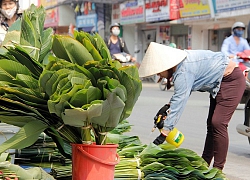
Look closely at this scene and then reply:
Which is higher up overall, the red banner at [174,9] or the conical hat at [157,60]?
the red banner at [174,9]

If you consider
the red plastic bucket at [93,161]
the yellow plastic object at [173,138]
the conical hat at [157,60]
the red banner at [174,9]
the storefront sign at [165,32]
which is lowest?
the storefront sign at [165,32]

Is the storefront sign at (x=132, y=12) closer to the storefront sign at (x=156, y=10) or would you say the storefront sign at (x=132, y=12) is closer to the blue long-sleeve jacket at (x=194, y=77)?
the storefront sign at (x=156, y=10)

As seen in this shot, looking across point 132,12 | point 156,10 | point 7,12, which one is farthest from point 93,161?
point 132,12

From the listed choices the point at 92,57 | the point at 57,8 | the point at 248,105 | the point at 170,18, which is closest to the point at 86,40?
the point at 92,57

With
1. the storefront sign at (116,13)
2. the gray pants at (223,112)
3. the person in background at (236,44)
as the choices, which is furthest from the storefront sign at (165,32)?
the gray pants at (223,112)

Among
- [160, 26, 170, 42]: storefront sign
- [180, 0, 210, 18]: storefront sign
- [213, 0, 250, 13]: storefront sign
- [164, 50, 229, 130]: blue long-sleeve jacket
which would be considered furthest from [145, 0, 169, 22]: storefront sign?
[164, 50, 229, 130]: blue long-sleeve jacket

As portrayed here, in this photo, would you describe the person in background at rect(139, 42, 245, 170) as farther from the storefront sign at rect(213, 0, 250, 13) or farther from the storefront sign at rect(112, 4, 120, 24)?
the storefront sign at rect(112, 4, 120, 24)

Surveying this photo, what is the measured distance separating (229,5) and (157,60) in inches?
686

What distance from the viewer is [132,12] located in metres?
29.8

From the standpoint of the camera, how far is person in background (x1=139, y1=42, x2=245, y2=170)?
15.3ft

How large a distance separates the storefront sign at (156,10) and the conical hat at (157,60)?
21.5m

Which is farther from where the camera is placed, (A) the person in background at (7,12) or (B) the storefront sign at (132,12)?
(B) the storefront sign at (132,12)

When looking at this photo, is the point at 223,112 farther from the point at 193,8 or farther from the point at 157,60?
the point at 193,8

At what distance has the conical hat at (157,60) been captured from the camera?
4582mm
